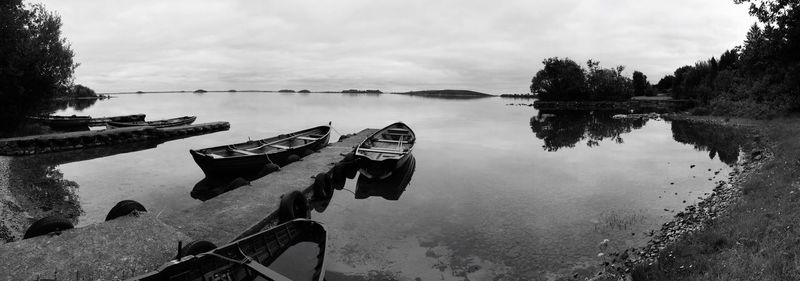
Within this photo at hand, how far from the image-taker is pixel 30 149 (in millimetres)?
28281

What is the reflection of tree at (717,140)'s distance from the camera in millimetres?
27628

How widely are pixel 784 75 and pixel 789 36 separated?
284 inches

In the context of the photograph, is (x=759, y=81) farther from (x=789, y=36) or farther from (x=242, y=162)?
(x=242, y=162)

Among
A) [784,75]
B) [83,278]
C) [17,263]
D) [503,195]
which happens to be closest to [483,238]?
[503,195]

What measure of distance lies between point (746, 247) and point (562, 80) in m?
129

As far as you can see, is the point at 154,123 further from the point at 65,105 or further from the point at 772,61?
the point at 65,105

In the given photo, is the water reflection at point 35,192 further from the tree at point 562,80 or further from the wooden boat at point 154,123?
the tree at point 562,80

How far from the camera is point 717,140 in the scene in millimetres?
34812

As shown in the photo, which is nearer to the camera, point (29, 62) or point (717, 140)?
point (29, 62)

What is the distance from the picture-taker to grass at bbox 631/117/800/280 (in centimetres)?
680

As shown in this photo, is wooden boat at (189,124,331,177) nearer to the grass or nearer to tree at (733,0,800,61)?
the grass

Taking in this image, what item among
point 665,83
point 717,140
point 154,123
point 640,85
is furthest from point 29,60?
point 665,83


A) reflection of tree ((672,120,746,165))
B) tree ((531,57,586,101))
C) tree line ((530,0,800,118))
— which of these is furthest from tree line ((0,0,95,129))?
tree ((531,57,586,101))

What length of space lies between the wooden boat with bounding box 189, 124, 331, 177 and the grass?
1773 centimetres
